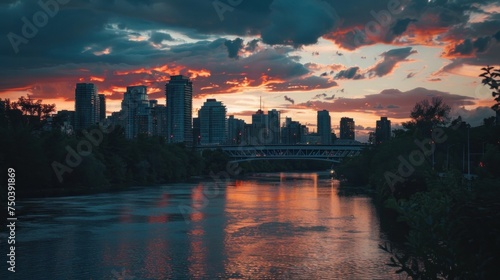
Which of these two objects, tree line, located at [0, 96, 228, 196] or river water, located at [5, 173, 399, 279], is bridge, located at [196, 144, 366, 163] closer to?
tree line, located at [0, 96, 228, 196]

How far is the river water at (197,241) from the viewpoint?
30.2 m

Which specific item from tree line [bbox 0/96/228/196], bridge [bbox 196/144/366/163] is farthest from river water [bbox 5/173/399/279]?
bridge [bbox 196/144/366/163]

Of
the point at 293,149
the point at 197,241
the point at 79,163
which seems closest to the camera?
the point at 197,241

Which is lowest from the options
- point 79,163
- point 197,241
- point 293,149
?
point 197,241

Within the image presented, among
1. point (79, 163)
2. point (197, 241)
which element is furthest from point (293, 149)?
point (197, 241)

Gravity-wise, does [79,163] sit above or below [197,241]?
above

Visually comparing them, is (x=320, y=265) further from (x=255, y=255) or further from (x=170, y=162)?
(x=170, y=162)

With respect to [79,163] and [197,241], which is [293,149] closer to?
[79,163]

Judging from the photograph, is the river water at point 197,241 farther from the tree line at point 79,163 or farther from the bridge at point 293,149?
the bridge at point 293,149

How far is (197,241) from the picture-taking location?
39656mm

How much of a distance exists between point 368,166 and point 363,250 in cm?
7057

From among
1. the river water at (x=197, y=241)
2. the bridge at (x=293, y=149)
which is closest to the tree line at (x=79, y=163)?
the river water at (x=197, y=241)

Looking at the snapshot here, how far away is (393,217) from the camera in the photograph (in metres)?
54.8

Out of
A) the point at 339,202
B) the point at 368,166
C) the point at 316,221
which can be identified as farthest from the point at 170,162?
the point at 316,221
